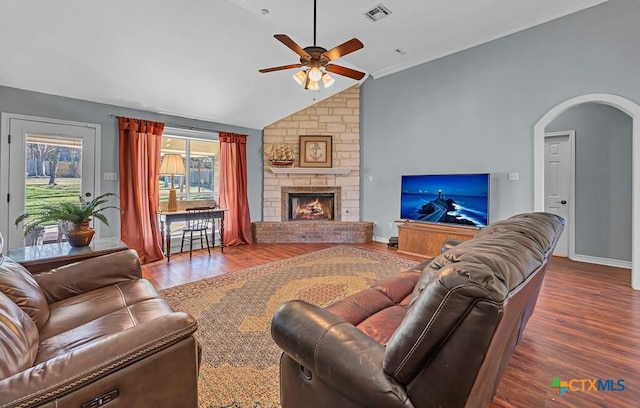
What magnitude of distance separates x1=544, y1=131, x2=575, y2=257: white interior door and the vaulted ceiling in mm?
1859

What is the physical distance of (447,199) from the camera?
4.46m

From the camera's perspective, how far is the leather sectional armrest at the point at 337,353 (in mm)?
883

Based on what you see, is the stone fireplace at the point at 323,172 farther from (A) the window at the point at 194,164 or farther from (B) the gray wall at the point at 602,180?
(B) the gray wall at the point at 602,180

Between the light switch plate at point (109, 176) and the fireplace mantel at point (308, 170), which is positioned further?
the fireplace mantel at point (308, 170)

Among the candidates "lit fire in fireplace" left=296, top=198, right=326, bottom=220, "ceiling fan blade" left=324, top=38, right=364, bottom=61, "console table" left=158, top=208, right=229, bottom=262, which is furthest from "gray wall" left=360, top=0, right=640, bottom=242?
"console table" left=158, top=208, right=229, bottom=262

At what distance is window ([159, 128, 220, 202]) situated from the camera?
15.4ft

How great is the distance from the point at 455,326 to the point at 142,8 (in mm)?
3799

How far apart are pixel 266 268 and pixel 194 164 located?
2460mm

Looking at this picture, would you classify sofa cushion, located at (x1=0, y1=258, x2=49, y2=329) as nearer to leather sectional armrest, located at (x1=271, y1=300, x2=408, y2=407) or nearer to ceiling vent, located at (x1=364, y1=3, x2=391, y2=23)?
leather sectional armrest, located at (x1=271, y1=300, x2=408, y2=407)

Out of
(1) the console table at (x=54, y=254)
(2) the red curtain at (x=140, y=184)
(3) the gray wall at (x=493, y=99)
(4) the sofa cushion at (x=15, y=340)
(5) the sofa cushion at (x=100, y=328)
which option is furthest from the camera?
(2) the red curtain at (x=140, y=184)

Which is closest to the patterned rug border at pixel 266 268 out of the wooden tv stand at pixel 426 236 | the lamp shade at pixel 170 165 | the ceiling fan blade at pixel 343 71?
the wooden tv stand at pixel 426 236

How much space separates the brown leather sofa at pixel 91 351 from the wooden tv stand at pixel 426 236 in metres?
3.83

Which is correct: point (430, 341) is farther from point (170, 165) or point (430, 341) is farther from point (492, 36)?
point (492, 36)

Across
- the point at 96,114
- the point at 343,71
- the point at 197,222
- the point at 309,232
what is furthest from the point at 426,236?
the point at 96,114
